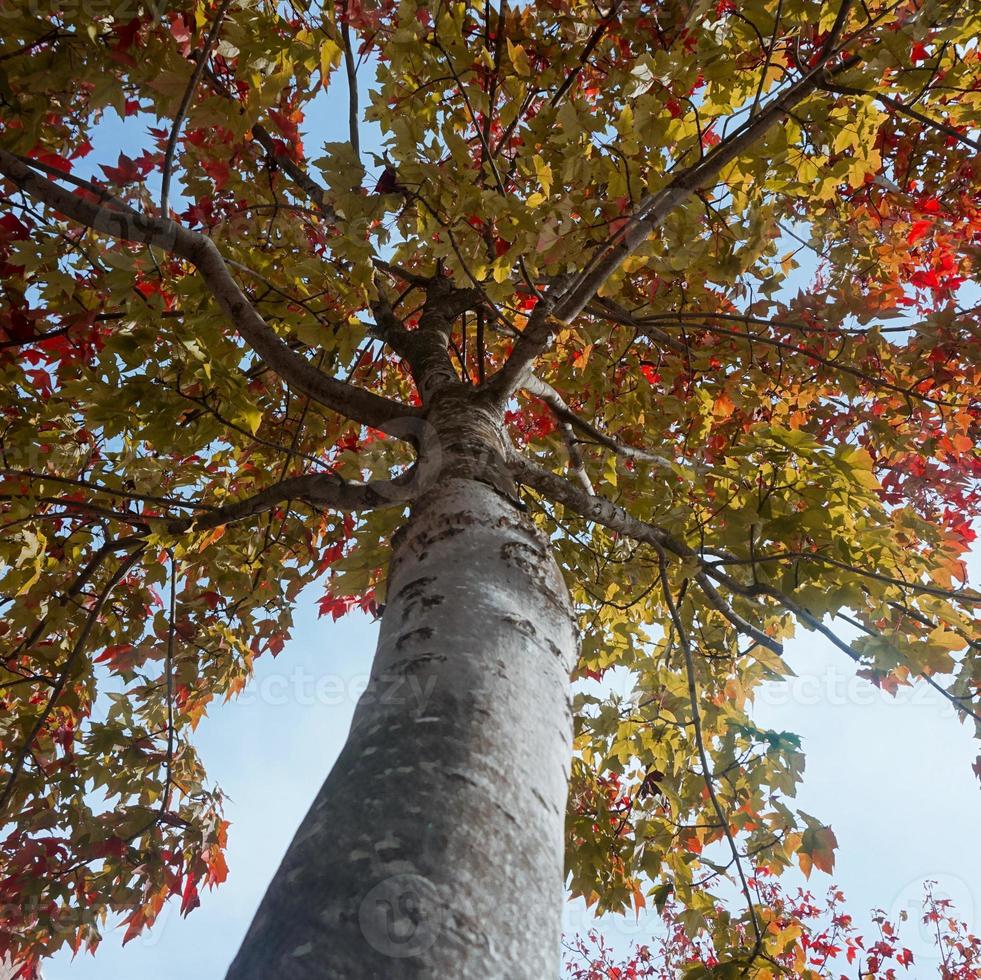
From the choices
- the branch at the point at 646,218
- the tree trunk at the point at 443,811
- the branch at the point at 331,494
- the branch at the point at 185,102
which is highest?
the branch at the point at 646,218

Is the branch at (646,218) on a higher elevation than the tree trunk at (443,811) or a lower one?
higher

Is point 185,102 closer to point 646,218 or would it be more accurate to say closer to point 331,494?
point 331,494

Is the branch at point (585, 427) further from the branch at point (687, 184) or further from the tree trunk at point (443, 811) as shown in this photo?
the tree trunk at point (443, 811)

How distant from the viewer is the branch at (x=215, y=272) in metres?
1.64

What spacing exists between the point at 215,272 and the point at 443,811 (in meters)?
1.74

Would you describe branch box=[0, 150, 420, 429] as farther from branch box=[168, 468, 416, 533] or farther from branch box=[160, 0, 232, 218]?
branch box=[168, 468, 416, 533]

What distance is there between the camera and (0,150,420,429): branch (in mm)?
1642

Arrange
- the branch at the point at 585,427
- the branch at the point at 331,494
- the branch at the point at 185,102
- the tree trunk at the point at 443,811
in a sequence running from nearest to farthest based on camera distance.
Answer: the tree trunk at the point at 443,811 < the branch at the point at 185,102 < the branch at the point at 331,494 < the branch at the point at 585,427

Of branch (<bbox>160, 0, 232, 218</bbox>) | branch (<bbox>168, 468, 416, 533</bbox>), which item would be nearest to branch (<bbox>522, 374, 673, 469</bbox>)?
branch (<bbox>168, 468, 416, 533</bbox>)

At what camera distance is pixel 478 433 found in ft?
6.35

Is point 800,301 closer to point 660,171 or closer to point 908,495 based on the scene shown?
point 660,171

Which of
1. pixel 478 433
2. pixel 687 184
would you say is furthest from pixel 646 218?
pixel 478 433

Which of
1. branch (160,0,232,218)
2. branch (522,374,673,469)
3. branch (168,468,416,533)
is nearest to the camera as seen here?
branch (160,0,232,218)

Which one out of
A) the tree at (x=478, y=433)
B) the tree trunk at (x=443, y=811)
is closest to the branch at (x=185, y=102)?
the tree at (x=478, y=433)
